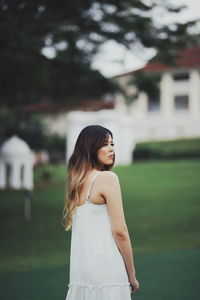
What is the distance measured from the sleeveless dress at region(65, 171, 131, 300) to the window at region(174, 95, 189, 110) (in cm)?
4535

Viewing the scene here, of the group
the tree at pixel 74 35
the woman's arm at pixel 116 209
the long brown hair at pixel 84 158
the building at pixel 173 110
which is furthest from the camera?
the building at pixel 173 110

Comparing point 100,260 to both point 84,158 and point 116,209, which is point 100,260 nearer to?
point 116,209

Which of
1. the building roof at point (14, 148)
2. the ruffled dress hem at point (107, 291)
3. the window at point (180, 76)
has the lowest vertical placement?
the ruffled dress hem at point (107, 291)

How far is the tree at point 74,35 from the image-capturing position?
11.6 metres

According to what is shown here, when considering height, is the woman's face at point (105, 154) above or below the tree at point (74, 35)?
below

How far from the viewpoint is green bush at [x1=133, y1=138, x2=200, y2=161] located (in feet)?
113

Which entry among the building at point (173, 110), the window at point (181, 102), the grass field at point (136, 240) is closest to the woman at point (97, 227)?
the grass field at point (136, 240)

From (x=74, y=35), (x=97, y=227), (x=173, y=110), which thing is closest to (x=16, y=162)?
(x=74, y=35)

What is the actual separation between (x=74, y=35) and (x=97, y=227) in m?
9.38

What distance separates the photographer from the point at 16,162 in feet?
75.3

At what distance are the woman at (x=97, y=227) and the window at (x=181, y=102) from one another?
1780 inches

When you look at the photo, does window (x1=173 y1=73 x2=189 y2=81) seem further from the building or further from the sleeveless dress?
the sleeveless dress

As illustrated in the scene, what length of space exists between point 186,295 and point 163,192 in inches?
551

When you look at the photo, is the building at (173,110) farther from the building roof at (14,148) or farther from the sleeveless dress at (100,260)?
the sleeveless dress at (100,260)
